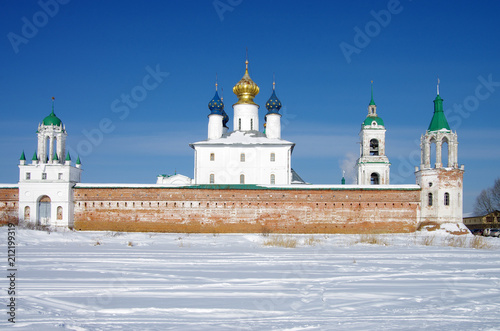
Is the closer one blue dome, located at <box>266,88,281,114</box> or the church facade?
the church facade

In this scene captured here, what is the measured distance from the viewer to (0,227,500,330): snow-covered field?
602cm

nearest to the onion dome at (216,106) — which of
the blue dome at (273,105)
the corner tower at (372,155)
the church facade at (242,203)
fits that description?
the blue dome at (273,105)

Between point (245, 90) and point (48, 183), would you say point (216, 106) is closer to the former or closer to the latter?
point (245, 90)

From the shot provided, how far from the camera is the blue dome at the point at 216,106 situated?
37.2m

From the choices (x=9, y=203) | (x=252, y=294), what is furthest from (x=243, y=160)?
(x=252, y=294)

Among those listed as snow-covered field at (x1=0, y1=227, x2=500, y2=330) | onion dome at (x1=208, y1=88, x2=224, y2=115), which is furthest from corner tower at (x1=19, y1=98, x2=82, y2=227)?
snow-covered field at (x1=0, y1=227, x2=500, y2=330)

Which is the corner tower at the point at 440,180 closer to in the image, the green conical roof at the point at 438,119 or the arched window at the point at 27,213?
the green conical roof at the point at 438,119

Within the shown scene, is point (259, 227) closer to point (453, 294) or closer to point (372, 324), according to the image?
point (453, 294)

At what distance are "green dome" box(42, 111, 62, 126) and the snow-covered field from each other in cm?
2127

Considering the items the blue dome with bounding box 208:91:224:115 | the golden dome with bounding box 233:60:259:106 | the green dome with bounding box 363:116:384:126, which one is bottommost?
the green dome with bounding box 363:116:384:126

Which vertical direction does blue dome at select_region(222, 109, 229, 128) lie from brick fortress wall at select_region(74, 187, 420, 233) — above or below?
above

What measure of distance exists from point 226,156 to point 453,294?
89.3 feet

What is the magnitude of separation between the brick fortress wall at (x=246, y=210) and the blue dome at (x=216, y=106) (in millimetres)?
9281

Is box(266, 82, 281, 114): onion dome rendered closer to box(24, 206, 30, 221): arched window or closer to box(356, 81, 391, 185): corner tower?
box(356, 81, 391, 185): corner tower
